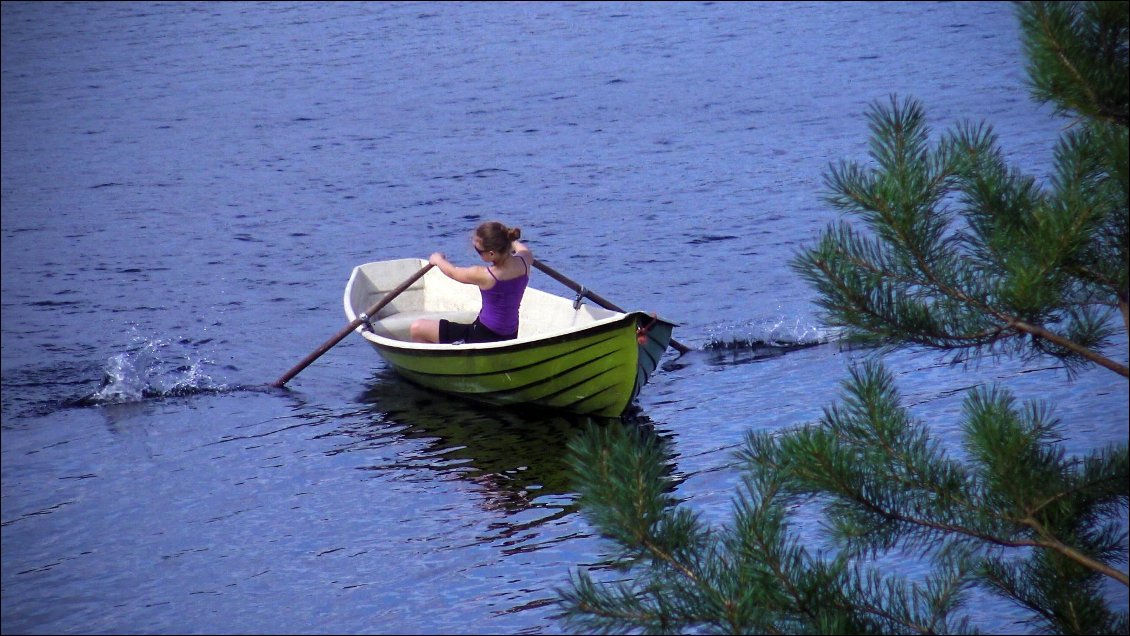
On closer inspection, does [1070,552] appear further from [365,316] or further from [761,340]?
[761,340]

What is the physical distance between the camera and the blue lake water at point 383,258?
7562 mm

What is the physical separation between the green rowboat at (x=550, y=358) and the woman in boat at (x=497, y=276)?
10.3 inches

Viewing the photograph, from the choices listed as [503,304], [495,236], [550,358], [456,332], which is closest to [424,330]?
[456,332]

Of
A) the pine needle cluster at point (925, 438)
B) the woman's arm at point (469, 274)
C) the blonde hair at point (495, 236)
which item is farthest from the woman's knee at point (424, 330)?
the pine needle cluster at point (925, 438)

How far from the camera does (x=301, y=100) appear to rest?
28.3 metres

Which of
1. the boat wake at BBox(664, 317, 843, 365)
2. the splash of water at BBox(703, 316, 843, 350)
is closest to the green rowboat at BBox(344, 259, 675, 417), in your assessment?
the boat wake at BBox(664, 317, 843, 365)

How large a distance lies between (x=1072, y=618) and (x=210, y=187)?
19.2 metres

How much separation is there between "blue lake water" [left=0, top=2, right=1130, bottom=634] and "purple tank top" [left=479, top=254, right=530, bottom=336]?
2.25 ft

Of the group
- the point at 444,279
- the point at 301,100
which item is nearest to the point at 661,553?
the point at 444,279

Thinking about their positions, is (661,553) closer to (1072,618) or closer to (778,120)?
(1072,618)

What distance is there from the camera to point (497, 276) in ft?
30.3

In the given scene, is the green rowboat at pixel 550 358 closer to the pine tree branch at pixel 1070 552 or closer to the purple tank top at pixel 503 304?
the purple tank top at pixel 503 304

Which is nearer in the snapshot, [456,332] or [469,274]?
[469,274]

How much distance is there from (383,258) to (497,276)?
7.38 m
